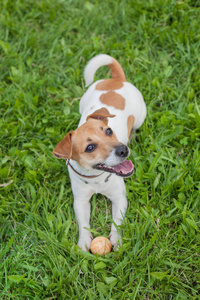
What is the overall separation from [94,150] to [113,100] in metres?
0.95

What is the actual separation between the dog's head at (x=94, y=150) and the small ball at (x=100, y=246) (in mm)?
708

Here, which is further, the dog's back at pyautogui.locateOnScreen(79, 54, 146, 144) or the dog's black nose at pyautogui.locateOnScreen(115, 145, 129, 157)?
the dog's back at pyautogui.locateOnScreen(79, 54, 146, 144)

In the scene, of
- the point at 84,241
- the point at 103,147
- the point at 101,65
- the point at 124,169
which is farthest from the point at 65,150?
the point at 101,65

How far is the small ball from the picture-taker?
299cm

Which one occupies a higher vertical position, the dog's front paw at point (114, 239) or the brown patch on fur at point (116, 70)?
the brown patch on fur at point (116, 70)

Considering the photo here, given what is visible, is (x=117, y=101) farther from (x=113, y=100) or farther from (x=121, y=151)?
(x=121, y=151)

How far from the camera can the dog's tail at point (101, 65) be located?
3881 mm

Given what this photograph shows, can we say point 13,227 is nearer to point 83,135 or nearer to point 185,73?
point 83,135

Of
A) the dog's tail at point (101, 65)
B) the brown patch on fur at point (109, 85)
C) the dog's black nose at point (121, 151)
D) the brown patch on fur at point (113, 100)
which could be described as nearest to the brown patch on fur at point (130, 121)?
the brown patch on fur at point (113, 100)

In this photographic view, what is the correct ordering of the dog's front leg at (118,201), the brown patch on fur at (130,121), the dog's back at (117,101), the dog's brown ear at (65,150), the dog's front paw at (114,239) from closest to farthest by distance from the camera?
the dog's brown ear at (65,150)
the dog's front paw at (114,239)
the dog's front leg at (118,201)
the dog's back at (117,101)
the brown patch on fur at (130,121)

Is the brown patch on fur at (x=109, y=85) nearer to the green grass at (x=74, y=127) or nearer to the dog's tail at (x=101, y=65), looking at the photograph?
the dog's tail at (x=101, y=65)

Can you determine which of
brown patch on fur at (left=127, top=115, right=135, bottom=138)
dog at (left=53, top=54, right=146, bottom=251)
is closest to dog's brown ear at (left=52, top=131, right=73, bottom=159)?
dog at (left=53, top=54, right=146, bottom=251)

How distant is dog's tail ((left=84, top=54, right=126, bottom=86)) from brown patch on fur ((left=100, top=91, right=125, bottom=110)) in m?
0.45

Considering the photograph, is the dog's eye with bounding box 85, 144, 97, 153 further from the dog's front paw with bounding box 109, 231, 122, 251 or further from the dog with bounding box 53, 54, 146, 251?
the dog's front paw with bounding box 109, 231, 122, 251
